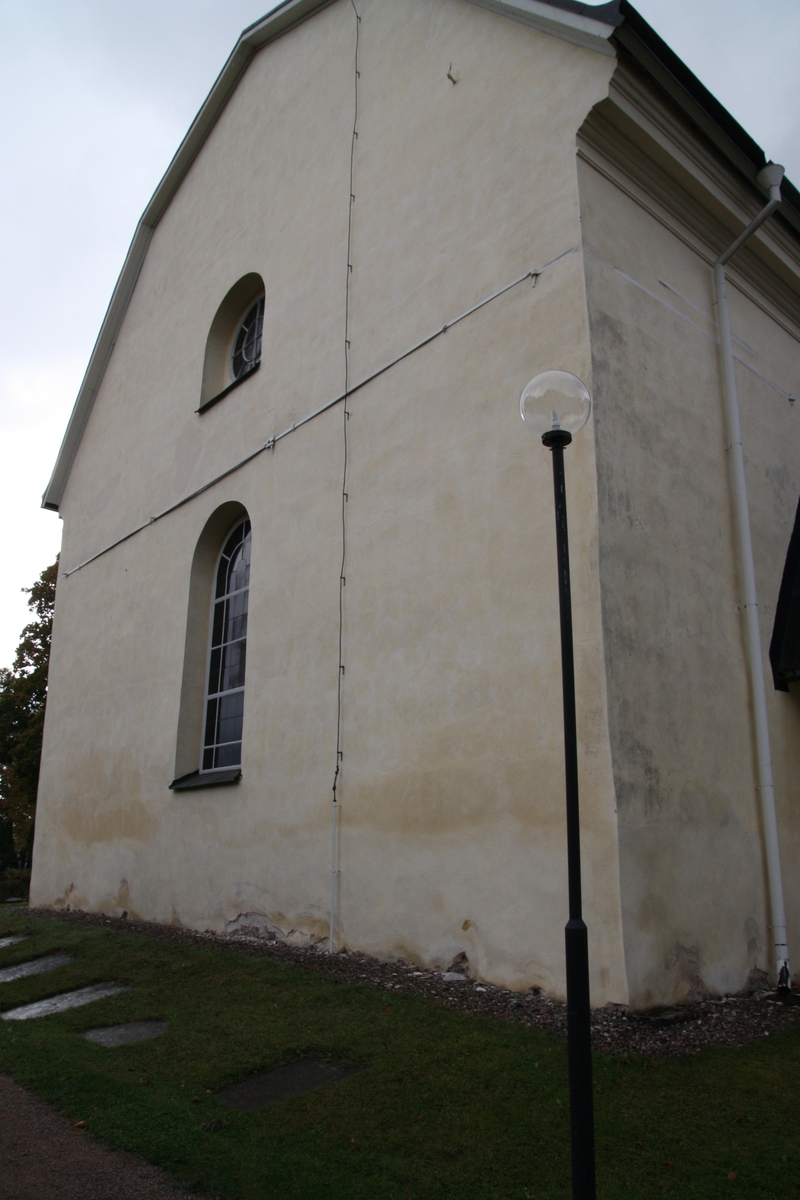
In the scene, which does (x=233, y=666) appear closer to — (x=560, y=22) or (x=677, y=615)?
(x=677, y=615)

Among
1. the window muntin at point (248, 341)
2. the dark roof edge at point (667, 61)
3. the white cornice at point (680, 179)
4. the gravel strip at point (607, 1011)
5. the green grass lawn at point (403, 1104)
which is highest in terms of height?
the window muntin at point (248, 341)

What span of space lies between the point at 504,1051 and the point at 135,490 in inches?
412

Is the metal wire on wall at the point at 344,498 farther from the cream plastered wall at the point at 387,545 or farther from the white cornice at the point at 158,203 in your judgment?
the white cornice at the point at 158,203

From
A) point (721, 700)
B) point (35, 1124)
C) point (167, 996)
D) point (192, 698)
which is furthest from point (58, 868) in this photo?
point (721, 700)

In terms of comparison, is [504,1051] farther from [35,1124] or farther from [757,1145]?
[35,1124]

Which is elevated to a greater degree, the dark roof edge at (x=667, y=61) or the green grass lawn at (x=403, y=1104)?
the dark roof edge at (x=667, y=61)

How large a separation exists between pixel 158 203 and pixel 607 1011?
13.9 metres

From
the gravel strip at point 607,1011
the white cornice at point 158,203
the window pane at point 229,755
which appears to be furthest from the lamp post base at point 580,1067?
the white cornice at point 158,203

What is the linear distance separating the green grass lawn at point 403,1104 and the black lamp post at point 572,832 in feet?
1.85

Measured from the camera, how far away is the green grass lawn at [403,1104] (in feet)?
11.9

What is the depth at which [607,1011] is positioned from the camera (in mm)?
5395

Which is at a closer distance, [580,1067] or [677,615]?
[580,1067]

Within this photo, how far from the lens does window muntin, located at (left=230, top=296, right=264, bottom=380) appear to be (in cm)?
1205

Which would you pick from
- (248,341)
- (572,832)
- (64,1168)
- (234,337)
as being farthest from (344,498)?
(64,1168)
